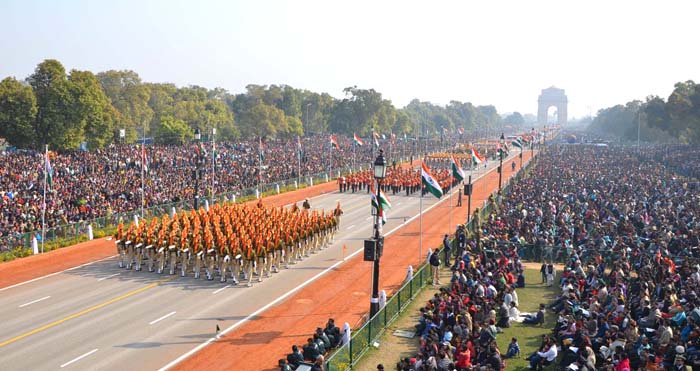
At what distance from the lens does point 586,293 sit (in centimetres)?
2153

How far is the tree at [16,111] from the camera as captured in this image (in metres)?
55.4

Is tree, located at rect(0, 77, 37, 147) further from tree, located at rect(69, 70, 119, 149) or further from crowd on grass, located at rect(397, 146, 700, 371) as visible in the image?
crowd on grass, located at rect(397, 146, 700, 371)

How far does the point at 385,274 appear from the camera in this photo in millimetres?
27922

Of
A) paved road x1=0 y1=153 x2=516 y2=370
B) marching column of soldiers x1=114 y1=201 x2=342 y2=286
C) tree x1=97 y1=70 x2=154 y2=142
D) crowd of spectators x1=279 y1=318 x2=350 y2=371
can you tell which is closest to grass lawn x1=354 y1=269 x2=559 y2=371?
crowd of spectators x1=279 y1=318 x2=350 y2=371

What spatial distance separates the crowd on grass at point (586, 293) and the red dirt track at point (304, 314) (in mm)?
3144

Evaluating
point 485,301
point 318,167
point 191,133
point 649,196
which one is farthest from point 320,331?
point 191,133

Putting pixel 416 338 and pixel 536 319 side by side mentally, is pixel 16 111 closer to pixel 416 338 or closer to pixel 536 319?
pixel 416 338

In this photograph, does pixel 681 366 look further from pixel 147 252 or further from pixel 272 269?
pixel 147 252

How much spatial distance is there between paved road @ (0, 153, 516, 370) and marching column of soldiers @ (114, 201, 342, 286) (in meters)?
0.56

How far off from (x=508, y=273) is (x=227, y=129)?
290 feet

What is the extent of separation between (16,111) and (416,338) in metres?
49.4

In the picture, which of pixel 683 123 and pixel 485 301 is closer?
pixel 485 301

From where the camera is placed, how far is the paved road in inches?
688

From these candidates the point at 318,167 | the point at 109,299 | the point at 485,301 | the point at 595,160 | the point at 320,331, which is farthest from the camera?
the point at 595,160
